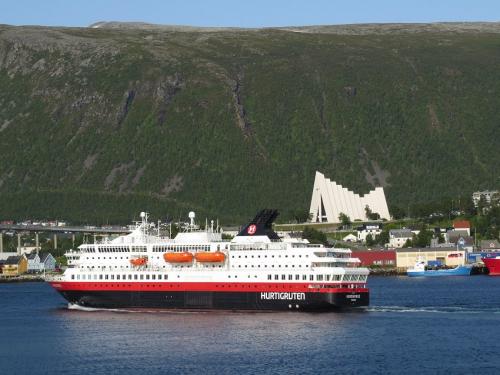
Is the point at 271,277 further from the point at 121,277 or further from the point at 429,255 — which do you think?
the point at 429,255

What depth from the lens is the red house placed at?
590 ft

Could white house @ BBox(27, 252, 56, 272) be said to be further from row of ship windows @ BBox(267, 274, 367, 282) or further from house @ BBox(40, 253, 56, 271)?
row of ship windows @ BBox(267, 274, 367, 282)

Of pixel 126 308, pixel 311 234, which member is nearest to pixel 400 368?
pixel 126 308

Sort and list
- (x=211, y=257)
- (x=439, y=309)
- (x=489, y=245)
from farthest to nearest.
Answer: (x=489, y=245), (x=439, y=309), (x=211, y=257)

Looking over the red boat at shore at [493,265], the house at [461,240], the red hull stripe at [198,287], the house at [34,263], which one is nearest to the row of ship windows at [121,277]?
the red hull stripe at [198,287]

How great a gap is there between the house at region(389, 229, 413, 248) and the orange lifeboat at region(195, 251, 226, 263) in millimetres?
103512

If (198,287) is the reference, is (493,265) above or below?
above

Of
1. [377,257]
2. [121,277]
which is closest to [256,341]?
[121,277]

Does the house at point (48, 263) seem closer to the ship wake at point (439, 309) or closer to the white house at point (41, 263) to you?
the white house at point (41, 263)

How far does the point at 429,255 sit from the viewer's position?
587 feet

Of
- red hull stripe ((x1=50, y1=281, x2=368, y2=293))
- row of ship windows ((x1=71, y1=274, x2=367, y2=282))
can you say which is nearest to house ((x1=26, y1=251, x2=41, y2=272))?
red hull stripe ((x1=50, y1=281, x2=368, y2=293))

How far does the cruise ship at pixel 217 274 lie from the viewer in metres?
89.2

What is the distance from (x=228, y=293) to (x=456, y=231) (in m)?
111

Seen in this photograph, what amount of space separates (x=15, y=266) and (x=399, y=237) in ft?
176
